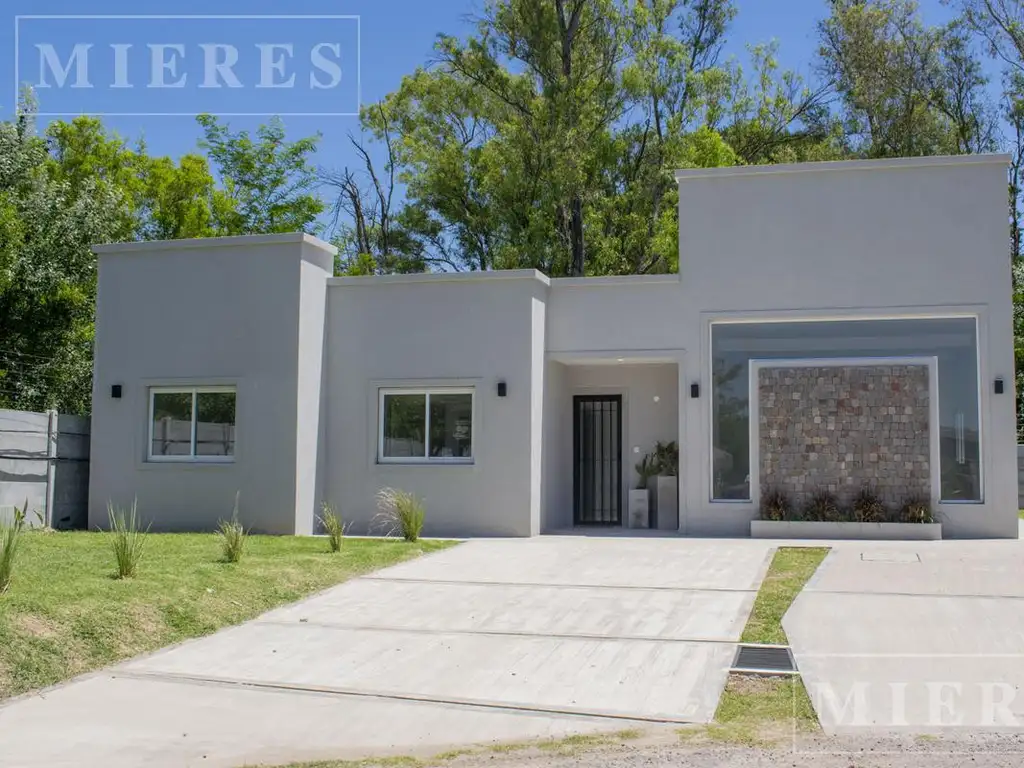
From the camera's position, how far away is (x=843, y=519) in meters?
15.3

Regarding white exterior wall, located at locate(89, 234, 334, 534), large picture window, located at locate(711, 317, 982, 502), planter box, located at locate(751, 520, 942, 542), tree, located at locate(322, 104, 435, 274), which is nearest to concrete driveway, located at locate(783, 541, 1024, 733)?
planter box, located at locate(751, 520, 942, 542)

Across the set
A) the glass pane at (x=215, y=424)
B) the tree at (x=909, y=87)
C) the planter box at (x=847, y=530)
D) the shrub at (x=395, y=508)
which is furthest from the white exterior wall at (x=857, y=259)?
the tree at (x=909, y=87)

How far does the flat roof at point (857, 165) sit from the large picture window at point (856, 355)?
→ 7.43ft

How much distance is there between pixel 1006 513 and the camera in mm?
14914

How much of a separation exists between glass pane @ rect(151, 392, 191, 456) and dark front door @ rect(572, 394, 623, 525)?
250 inches

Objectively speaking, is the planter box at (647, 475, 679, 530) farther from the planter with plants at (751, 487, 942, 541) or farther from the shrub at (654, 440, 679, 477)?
the planter with plants at (751, 487, 942, 541)

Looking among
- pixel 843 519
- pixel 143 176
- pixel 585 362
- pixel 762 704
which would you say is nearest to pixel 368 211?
pixel 143 176

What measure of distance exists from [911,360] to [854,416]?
1137 mm

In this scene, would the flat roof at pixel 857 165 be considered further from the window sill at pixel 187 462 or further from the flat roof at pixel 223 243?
the window sill at pixel 187 462

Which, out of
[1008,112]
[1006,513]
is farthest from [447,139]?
[1006,513]

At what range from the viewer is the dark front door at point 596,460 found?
17.9 m

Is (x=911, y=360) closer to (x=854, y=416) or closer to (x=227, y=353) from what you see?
(x=854, y=416)

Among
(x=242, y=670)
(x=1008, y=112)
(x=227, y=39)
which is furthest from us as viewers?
(x=1008, y=112)

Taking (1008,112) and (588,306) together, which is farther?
(1008,112)
